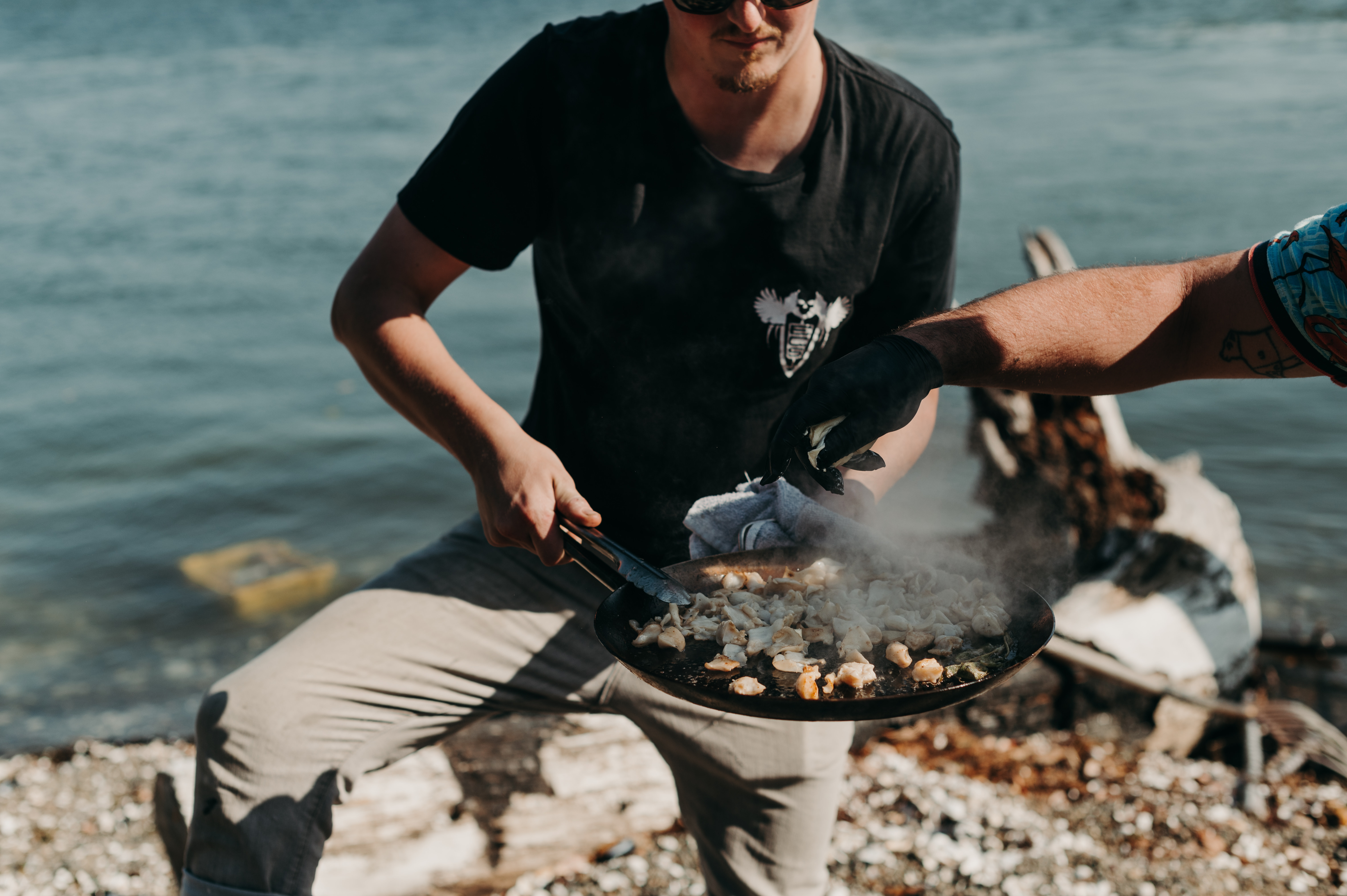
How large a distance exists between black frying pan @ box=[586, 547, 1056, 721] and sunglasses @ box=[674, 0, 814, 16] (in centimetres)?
135

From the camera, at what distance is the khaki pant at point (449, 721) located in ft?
7.53

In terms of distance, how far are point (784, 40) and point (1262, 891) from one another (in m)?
3.17

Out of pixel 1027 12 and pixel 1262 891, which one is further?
pixel 1027 12

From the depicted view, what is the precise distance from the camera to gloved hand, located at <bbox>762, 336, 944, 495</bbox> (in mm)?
1981

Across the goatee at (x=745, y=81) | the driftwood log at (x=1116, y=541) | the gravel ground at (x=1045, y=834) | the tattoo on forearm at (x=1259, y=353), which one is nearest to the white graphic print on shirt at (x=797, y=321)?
the goatee at (x=745, y=81)

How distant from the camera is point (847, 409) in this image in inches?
78.2

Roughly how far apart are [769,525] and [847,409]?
0.60m

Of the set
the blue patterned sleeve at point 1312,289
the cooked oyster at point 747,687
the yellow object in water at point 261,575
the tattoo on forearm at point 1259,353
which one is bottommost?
the yellow object in water at point 261,575

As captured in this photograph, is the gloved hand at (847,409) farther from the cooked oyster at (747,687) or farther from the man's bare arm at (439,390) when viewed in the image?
Result: the man's bare arm at (439,390)

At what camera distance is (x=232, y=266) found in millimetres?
11438

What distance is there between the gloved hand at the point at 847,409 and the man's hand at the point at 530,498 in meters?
0.54

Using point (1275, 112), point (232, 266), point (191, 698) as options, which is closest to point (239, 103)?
point (232, 266)

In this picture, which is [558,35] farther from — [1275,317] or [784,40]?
[1275,317]

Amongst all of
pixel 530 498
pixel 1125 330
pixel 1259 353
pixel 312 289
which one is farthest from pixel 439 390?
pixel 312 289
